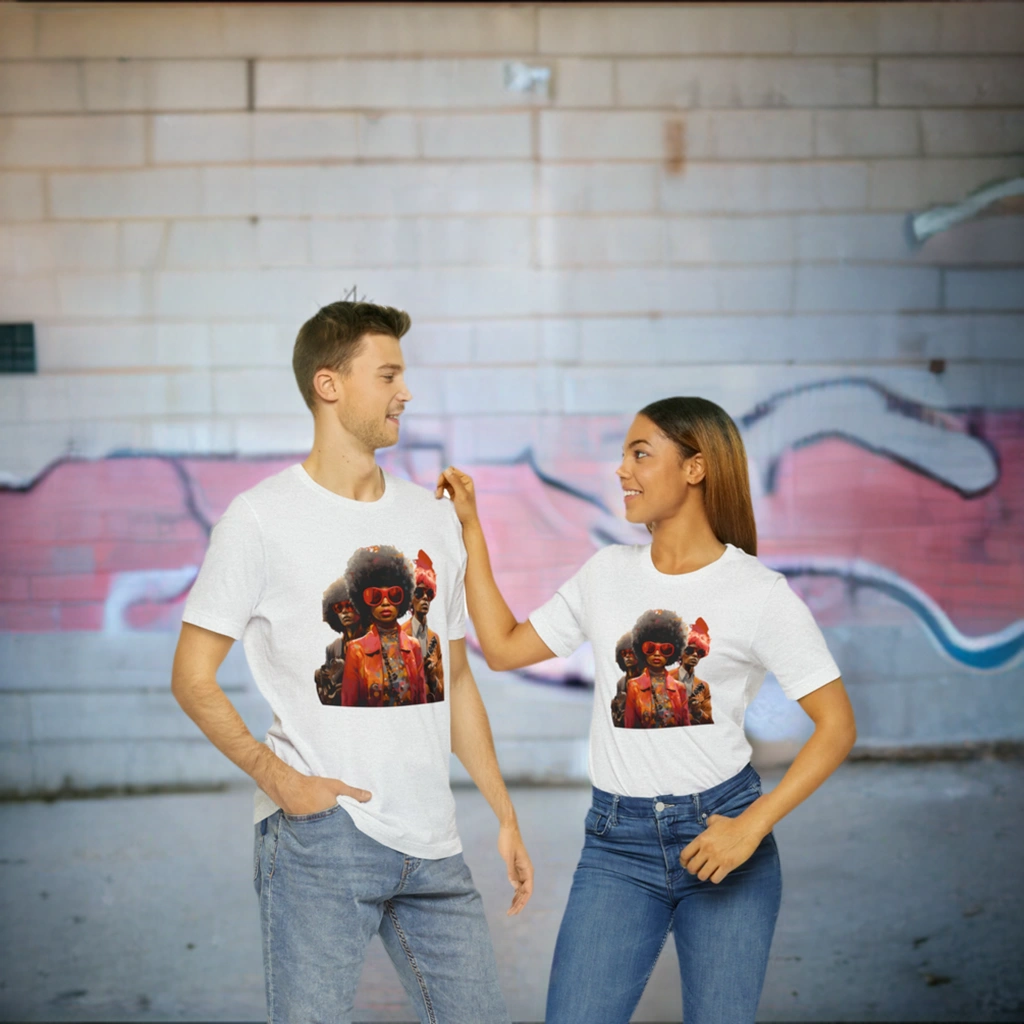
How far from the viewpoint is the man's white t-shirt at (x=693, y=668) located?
190 centimetres

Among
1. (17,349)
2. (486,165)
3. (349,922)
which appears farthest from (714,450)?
(17,349)

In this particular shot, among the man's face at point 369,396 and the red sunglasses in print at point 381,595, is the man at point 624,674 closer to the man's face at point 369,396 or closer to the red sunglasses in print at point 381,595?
the red sunglasses in print at point 381,595

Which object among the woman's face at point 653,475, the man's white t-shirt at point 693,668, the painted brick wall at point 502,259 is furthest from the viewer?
the painted brick wall at point 502,259

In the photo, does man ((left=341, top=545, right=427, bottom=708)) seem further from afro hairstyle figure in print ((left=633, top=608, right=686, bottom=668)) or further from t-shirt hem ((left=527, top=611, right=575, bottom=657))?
afro hairstyle figure in print ((left=633, top=608, right=686, bottom=668))

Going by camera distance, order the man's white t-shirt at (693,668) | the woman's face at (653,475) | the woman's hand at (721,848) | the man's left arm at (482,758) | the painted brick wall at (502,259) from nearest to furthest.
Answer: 1. the woman's hand at (721,848)
2. the man's white t-shirt at (693,668)
3. the woman's face at (653,475)
4. the man's left arm at (482,758)
5. the painted brick wall at (502,259)

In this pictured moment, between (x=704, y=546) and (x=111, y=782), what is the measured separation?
7.68 ft

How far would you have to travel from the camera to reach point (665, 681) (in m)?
1.93

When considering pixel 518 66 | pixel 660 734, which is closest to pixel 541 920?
pixel 660 734

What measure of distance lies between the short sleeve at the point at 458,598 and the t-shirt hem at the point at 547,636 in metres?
0.14

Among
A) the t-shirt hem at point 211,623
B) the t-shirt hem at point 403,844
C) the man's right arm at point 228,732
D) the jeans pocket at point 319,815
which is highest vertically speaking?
the t-shirt hem at point 211,623

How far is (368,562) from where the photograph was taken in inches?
77.3

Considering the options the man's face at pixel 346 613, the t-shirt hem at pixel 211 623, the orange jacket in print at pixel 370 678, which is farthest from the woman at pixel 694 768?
the t-shirt hem at pixel 211 623

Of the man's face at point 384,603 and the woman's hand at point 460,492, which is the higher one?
the woman's hand at point 460,492

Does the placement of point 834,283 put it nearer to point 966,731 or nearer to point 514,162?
point 514,162
